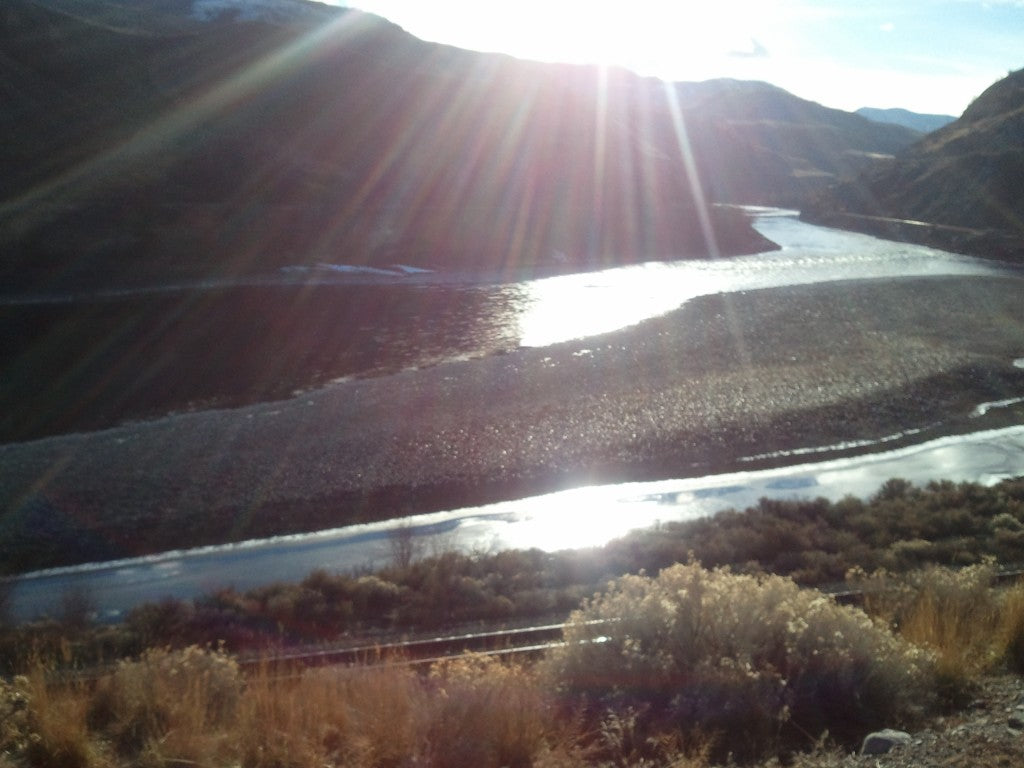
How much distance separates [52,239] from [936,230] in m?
64.1

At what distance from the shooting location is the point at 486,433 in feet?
73.8

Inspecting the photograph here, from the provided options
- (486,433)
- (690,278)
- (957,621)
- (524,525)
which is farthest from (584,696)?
(690,278)

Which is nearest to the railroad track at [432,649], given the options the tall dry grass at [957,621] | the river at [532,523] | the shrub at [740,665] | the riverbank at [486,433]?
the shrub at [740,665]

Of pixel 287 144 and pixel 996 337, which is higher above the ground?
pixel 287 144

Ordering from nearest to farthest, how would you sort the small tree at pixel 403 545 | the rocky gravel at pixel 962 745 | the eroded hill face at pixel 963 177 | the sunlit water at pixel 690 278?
the rocky gravel at pixel 962 745 → the small tree at pixel 403 545 → the sunlit water at pixel 690 278 → the eroded hill face at pixel 963 177

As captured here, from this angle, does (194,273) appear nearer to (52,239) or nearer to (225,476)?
(52,239)

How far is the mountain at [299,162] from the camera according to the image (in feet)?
178

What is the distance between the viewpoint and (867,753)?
5141 mm

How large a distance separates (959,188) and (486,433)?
250 ft

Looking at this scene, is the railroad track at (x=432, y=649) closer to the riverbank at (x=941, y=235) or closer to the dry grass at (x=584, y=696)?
the dry grass at (x=584, y=696)

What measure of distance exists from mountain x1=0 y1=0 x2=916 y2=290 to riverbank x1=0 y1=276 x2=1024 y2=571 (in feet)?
96.3

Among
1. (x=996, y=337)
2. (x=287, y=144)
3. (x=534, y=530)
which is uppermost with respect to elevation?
(x=287, y=144)

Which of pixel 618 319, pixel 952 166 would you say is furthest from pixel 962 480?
pixel 952 166

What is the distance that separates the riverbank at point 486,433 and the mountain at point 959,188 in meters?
45.7
